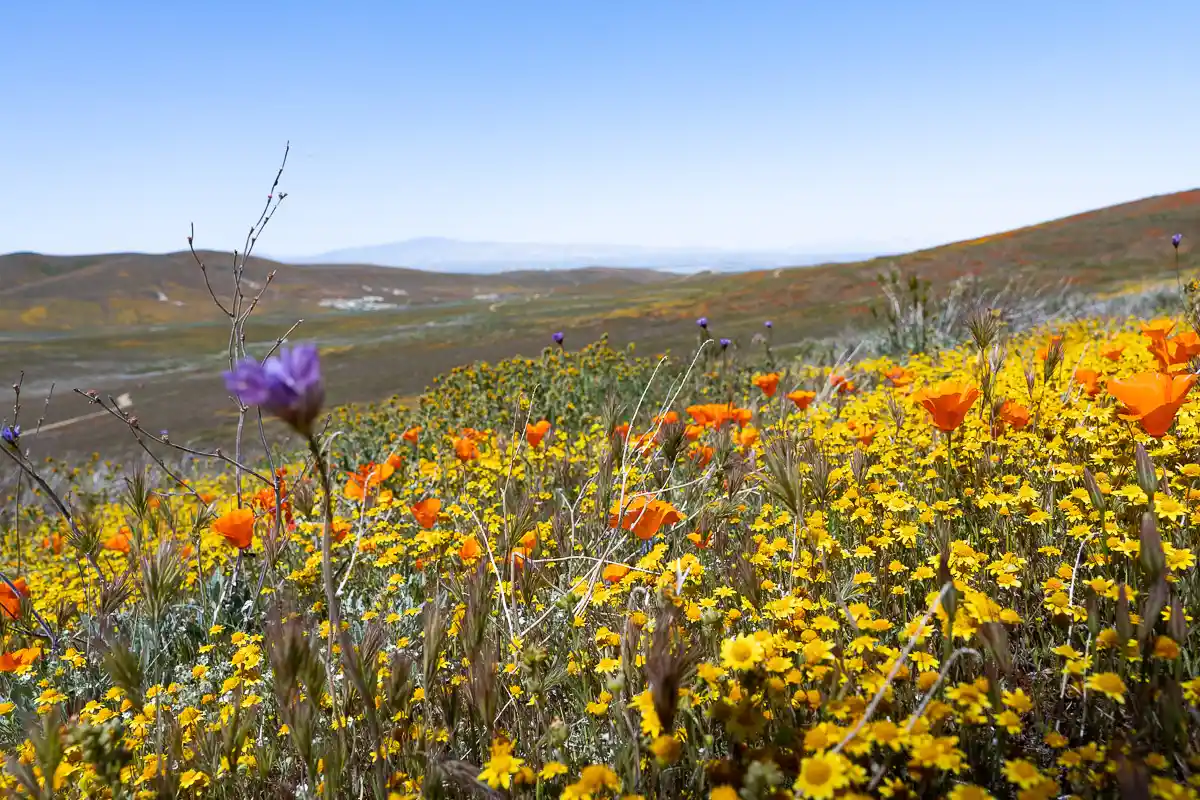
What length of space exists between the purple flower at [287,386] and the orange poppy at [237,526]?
168 cm

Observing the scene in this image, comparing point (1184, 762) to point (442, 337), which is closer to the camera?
point (1184, 762)

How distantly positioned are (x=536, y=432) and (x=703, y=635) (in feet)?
6.32

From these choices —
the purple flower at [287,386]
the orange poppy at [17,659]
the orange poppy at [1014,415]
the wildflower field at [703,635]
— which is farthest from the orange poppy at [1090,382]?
the orange poppy at [17,659]

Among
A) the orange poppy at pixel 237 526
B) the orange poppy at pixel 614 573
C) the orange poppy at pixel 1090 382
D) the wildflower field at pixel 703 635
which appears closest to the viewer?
the wildflower field at pixel 703 635

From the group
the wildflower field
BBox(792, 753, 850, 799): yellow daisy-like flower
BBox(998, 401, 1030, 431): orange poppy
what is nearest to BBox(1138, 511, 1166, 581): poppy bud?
the wildflower field

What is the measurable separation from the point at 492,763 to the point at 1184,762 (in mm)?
1290

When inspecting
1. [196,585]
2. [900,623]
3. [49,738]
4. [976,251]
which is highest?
[976,251]

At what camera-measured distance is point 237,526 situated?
2566mm

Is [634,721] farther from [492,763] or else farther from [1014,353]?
[1014,353]

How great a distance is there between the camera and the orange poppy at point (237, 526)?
250 cm

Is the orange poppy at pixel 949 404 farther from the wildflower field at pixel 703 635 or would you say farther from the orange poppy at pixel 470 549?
the orange poppy at pixel 470 549

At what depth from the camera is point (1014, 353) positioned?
6145 mm

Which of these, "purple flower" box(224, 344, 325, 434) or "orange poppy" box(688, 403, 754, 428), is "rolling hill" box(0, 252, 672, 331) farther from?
"purple flower" box(224, 344, 325, 434)

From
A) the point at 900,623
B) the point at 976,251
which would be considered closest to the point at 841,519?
the point at 900,623
